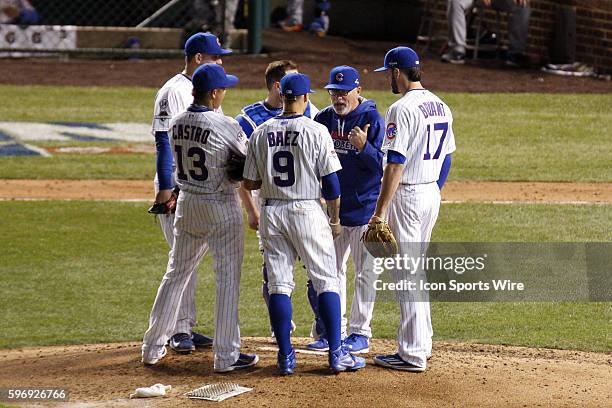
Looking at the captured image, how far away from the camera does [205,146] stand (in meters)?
6.71

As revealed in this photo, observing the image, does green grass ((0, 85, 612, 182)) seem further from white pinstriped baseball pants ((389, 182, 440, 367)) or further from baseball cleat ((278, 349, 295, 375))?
baseball cleat ((278, 349, 295, 375))

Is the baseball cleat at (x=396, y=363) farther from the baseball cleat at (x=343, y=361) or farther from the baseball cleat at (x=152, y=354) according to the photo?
the baseball cleat at (x=152, y=354)

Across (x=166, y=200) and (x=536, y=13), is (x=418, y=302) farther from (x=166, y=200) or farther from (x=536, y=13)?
(x=536, y=13)

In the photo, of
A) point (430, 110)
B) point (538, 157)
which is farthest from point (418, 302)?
point (538, 157)

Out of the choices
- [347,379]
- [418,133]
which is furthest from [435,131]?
[347,379]

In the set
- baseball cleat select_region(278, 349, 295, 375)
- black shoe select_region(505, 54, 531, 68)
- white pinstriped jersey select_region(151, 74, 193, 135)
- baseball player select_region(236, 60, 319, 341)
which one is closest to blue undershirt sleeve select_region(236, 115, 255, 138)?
baseball player select_region(236, 60, 319, 341)

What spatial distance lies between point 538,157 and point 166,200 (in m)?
8.67

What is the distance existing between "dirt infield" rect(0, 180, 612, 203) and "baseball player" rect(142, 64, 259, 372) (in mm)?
6036

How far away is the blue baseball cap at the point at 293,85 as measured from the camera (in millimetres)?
6555

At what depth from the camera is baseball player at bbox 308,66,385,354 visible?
7129 millimetres

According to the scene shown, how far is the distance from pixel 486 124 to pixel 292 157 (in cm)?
1058

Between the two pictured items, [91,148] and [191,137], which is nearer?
[191,137]

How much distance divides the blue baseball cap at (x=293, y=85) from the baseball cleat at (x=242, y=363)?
1499 mm

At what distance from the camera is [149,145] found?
51.7 feet
